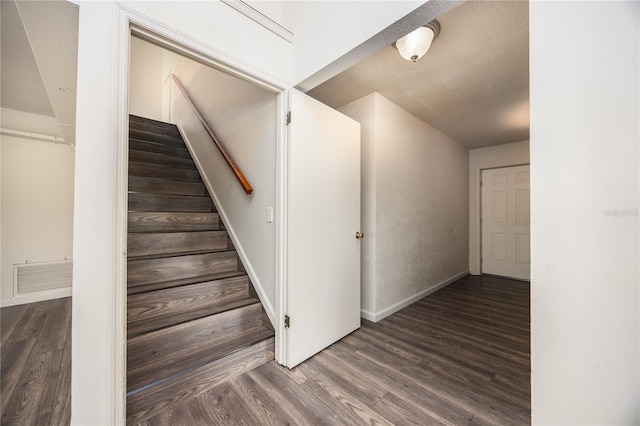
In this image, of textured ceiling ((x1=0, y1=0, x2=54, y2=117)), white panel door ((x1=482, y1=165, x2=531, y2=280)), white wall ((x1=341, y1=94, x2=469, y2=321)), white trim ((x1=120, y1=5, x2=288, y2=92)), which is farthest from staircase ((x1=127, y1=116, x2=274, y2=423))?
white panel door ((x1=482, y1=165, x2=531, y2=280))

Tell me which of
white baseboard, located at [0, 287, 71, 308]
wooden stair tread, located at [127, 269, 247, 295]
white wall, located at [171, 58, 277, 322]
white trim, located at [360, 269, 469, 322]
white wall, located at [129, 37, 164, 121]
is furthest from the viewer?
white wall, located at [129, 37, 164, 121]

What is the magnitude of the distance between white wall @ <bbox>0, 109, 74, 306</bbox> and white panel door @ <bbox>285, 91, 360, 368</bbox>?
114 cm

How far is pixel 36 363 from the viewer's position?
1.49m

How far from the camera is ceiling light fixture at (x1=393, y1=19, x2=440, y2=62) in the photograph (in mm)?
1578

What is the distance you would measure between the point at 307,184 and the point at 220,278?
3.52 feet

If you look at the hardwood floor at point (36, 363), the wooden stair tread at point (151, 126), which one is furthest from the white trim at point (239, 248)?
the hardwood floor at point (36, 363)

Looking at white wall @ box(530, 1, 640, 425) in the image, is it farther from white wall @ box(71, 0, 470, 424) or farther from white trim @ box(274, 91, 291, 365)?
white trim @ box(274, 91, 291, 365)

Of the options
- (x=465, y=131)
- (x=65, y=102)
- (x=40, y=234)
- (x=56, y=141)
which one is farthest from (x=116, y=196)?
(x=465, y=131)

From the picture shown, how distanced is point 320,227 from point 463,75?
1.81 metres

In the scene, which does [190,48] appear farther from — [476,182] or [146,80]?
[476,182]

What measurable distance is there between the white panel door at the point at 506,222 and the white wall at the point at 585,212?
161 inches

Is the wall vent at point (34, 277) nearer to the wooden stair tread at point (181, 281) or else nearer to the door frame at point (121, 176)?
the wooden stair tread at point (181, 281)

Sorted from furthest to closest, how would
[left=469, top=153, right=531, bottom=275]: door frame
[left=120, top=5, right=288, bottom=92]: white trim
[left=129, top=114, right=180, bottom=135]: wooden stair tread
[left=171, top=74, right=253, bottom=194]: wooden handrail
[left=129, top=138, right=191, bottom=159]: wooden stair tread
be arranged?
[left=469, top=153, right=531, bottom=275]: door frame
[left=129, top=114, right=180, bottom=135]: wooden stair tread
[left=129, top=138, right=191, bottom=159]: wooden stair tread
[left=171, top=74, right=253, bottom=194]: wooden handrail
[left=120, top=5, right=288, bottom=92]: white trim

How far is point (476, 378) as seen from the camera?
5.28ft
